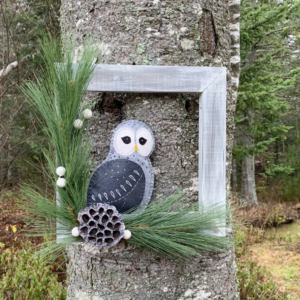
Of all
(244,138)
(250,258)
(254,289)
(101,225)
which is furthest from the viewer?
(244,138)

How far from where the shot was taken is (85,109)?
1.02 meters

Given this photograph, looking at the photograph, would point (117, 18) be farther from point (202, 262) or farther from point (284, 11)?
point (284, 11)

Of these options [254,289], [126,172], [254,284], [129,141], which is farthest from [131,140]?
[254,284]

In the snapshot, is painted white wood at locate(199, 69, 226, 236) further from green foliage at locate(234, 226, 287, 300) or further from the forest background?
green foliage at locate(234, 226, 287, 300)

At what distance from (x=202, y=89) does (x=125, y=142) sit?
33 centimetres

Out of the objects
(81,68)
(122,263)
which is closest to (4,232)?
(122,263)

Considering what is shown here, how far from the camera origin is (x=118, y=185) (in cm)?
102

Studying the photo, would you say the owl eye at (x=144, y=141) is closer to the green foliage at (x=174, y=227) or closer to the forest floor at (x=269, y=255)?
the green foliage at (x=174, y=227)

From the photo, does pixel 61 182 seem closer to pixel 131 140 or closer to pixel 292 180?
pixel 131 140

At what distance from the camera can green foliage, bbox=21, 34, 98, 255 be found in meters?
0.95

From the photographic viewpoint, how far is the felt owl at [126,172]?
102 cm

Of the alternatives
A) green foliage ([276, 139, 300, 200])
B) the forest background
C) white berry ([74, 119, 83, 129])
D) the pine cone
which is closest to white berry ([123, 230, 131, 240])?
the pine cone

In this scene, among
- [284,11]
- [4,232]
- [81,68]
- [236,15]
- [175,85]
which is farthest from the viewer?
[284,11]

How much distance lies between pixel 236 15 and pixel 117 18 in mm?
810
